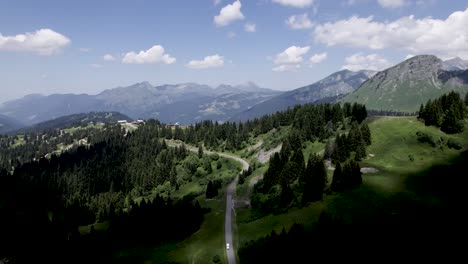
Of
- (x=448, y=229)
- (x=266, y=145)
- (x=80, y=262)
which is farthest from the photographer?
(x=266, y=145)

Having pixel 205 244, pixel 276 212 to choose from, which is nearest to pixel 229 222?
pixel 276 212

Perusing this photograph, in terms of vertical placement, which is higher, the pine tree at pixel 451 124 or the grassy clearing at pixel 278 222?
the pine tree at pixel 451 124

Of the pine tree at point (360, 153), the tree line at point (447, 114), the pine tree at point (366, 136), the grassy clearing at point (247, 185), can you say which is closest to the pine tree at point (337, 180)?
the pine tree at point (360, 153)

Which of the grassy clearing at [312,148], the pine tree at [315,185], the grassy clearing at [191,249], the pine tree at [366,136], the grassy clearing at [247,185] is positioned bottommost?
the grassy clearing at [191,249]

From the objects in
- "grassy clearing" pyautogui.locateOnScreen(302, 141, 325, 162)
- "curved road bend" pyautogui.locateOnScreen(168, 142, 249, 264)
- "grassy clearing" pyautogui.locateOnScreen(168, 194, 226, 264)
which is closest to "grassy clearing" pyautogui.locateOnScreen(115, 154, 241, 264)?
"grassy clearing" pyautogui.locateOnScreen(168, 194, 226, 264)

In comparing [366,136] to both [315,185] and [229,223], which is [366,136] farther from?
[229,223]

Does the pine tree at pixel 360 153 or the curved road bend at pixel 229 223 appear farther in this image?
the pine tree at pixel 360 153

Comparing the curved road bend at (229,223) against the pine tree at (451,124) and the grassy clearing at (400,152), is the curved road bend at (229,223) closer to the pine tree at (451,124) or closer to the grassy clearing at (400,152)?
the grassy clearing at (400,152)

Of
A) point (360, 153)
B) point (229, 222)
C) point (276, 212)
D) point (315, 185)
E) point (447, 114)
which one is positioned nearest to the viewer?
point (315, 185)

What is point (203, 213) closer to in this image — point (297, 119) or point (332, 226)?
point (332, 226)

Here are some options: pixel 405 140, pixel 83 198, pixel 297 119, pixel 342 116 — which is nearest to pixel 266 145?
pixel 297 119

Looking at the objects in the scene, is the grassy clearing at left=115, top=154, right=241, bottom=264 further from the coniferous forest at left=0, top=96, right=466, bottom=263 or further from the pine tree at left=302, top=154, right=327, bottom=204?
the pine tree at left=302, top=154, right=327, bottom=204
